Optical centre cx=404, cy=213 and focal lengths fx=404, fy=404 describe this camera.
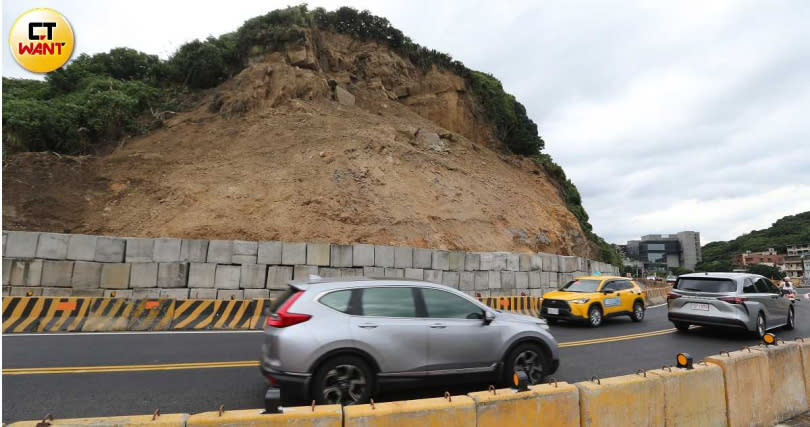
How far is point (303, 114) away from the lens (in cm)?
2211

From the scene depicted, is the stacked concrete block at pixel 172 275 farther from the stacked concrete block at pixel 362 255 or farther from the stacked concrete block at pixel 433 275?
the stacked concrete block at pixel 433 275

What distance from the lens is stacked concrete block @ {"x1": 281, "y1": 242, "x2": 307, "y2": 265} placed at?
1350 cm

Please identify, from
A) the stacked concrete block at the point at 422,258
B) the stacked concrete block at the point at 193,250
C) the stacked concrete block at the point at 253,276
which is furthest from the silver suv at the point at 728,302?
the stacked concrete block at the point at 193,250

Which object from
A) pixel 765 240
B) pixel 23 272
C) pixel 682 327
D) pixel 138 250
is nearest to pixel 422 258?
pixel 682 327

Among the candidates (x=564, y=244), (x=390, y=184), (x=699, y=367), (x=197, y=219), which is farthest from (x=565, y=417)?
(x=564, y=244)

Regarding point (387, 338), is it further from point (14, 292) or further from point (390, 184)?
point (390, 184)

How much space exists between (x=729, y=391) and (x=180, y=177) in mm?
18692

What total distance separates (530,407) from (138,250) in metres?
12.9

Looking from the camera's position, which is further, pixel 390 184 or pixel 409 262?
pixel 390 184

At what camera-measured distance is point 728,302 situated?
921 centimetres

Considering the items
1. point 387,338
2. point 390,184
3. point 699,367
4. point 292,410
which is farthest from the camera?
point 390,184

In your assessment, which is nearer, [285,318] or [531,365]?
[285,318]

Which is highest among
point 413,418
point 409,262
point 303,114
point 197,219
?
point 303,114

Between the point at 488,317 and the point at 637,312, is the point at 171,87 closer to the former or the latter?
the point at 488,317
